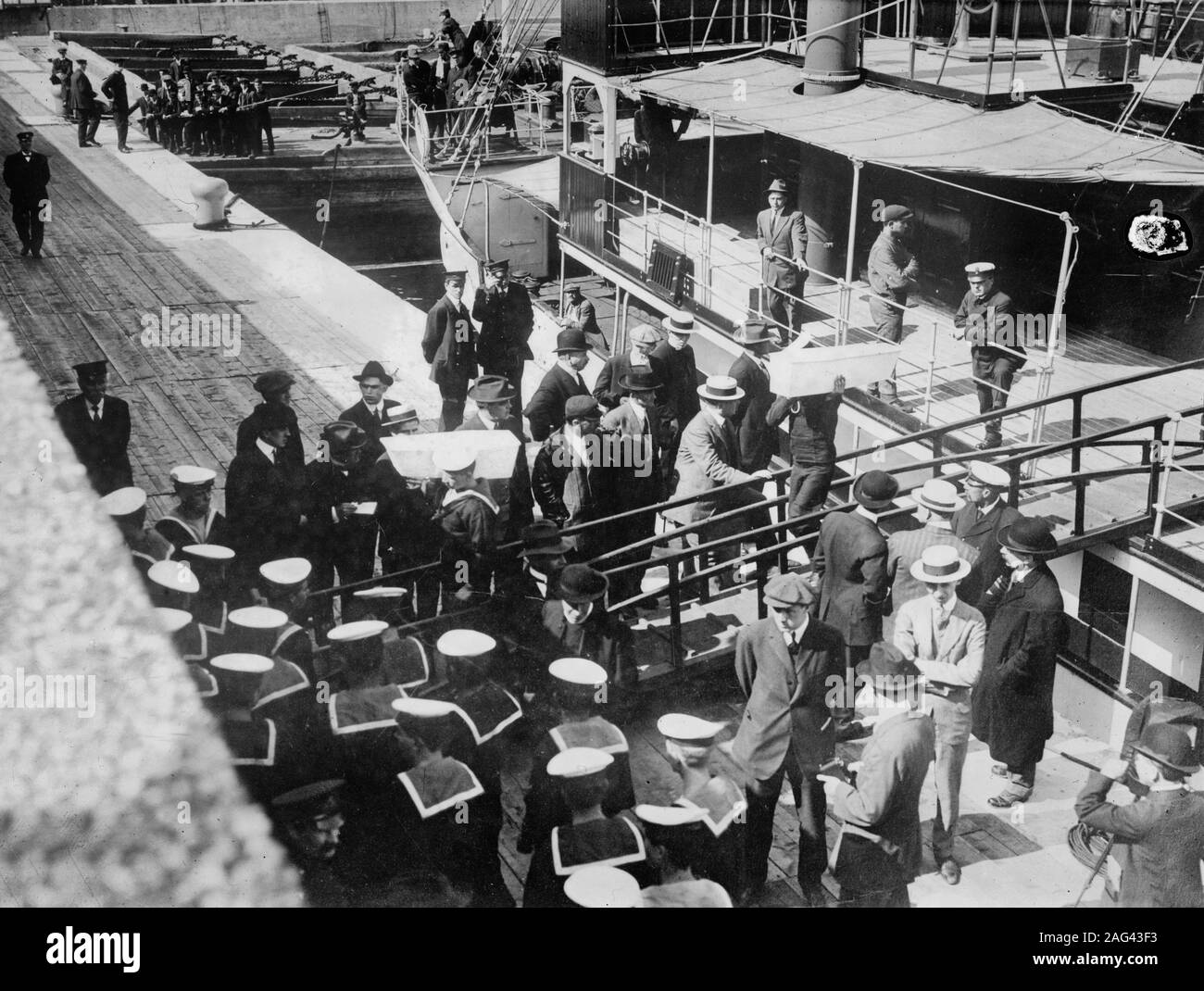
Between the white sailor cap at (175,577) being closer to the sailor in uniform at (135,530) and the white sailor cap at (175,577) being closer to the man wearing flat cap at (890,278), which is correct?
the sailor in uniform at (135,530)

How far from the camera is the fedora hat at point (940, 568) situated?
226 inches

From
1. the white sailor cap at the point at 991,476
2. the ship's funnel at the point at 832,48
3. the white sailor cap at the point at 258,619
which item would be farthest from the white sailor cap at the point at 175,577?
the ship's funnel at the point at 832,48

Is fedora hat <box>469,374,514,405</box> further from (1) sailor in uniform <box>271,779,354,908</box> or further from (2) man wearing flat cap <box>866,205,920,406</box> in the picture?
(2) man wearing flat cap <box>866,205,920,406</box>

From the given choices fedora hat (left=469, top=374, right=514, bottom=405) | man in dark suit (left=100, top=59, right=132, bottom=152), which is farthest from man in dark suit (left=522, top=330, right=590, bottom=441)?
man in dark suit (left=100, top=59, right=132, bottom=152)

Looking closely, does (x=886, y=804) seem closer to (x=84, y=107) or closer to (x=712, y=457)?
(x=712, y=457)

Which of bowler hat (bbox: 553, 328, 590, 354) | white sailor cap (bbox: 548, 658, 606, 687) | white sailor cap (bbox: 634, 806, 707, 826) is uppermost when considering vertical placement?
bowler hat (bbox: 553, 328, 590, 354)

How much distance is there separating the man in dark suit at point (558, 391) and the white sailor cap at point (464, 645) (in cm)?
318

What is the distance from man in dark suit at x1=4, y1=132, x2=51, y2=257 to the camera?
13492mm

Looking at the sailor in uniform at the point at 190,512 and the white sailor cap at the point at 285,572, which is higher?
the sailor in uniform at the point at 190,512

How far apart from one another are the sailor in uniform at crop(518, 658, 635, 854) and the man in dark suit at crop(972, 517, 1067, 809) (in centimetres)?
234

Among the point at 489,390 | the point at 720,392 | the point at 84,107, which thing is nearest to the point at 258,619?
the point at 489,390
